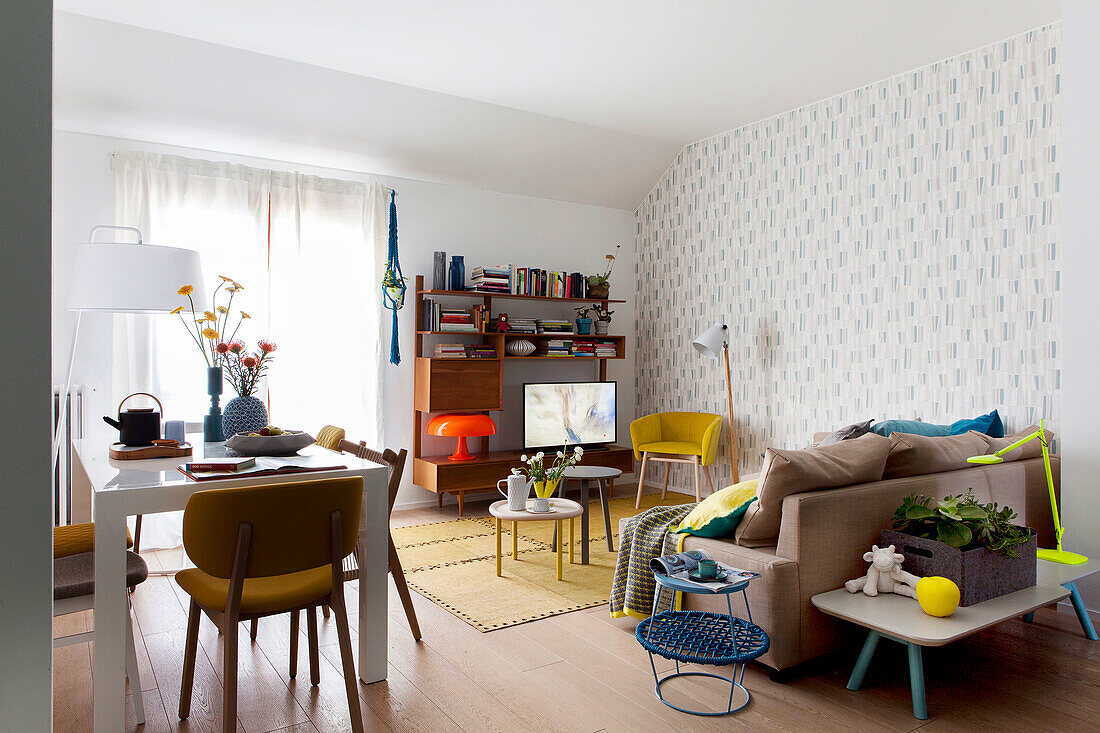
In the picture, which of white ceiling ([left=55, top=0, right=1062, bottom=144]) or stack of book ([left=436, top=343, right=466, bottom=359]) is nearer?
white ceiling ([left=55, top=0, right=1062, bottom=144])

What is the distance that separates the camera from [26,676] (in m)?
0.82

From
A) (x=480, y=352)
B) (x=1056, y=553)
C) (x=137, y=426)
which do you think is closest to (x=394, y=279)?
(x=480, y=352)

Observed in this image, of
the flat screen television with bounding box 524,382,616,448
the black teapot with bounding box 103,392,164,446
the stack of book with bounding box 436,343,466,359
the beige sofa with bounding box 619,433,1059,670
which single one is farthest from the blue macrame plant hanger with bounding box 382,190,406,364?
the beige sofa with bounding box 619,433,1059,670

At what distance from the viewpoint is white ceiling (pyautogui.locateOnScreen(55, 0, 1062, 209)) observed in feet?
12.7

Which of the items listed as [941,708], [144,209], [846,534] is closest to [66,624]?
[144,209]

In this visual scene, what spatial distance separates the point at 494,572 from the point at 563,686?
57.0 inches

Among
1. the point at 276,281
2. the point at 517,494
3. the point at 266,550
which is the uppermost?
the point at 276,281

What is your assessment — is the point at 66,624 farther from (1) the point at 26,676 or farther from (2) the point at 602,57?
(2) the point at 602,57

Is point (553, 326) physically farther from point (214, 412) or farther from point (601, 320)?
point (214, 412)

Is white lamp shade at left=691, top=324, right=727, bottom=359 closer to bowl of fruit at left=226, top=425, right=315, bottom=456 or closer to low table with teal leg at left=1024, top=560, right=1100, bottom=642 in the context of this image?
low table with teal leg at left=1024, top=560, right=1100, bottom=642

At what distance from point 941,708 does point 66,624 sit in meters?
3.67

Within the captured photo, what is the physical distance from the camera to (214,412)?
131 inches

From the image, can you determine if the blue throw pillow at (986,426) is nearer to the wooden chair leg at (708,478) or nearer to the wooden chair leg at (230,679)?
the wooden chair leg at (708,478)

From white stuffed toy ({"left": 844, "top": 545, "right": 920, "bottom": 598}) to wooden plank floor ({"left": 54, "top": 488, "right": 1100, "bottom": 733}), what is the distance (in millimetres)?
345
